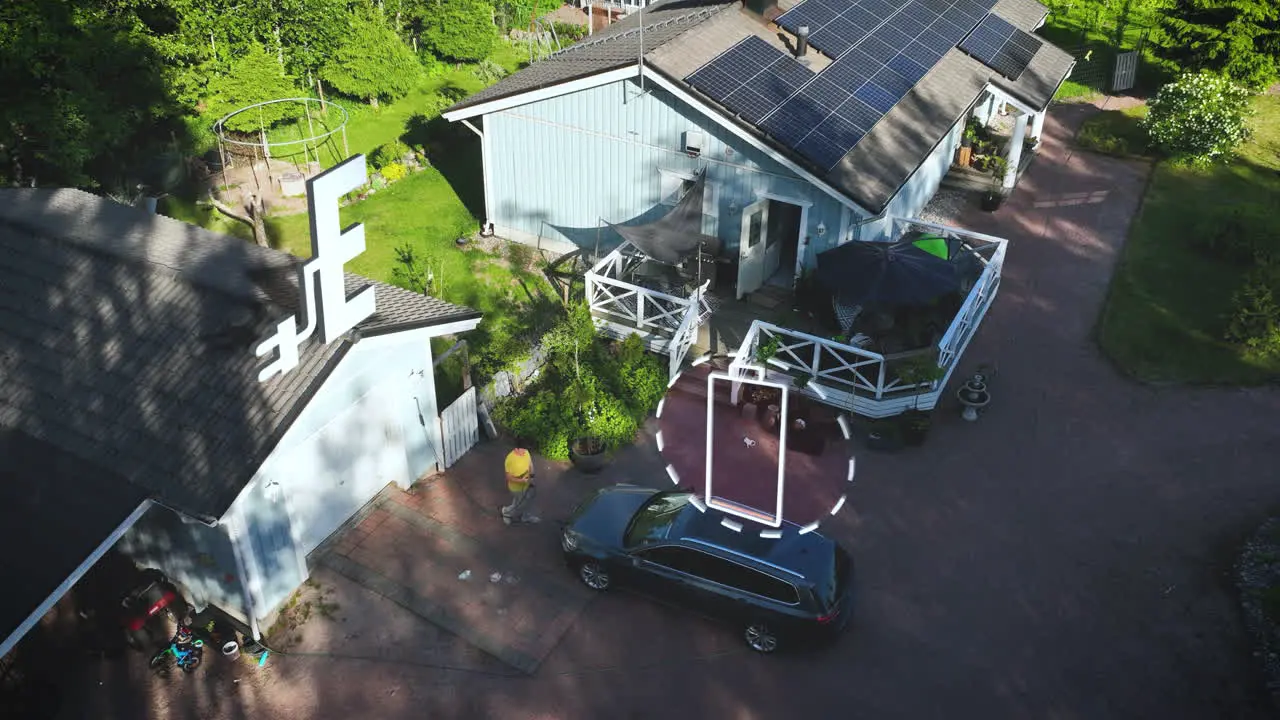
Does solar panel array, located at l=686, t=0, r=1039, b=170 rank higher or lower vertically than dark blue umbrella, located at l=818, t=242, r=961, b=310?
higher

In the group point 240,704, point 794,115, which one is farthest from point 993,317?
point 240,704

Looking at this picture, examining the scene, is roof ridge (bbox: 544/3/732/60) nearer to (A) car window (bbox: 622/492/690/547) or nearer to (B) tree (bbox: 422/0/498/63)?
(B) tree (bbox: 422/0/498/63)

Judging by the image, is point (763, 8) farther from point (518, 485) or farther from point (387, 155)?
point (518, 485)

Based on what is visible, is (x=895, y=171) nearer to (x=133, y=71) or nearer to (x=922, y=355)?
(x=922, y=355)

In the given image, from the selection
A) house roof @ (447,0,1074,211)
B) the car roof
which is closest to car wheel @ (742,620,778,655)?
the car roof

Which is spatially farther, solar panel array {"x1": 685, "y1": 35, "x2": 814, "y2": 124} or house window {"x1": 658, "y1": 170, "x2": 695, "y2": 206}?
house window {"x1": 658, "y1": 170, "x2": 695, "y2": 206}

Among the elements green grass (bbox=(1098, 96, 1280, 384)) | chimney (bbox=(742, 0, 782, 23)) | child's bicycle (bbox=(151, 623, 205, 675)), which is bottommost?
child's bicycle (bbox=(151, 623, 205, 675))
